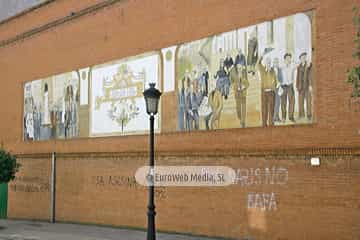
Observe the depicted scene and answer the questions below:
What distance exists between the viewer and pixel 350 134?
47.1 ft

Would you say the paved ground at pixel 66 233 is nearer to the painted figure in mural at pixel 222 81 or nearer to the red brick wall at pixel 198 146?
the red brick wall at pixel 198 146

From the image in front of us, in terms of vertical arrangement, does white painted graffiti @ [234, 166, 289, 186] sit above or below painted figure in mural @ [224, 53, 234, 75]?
below

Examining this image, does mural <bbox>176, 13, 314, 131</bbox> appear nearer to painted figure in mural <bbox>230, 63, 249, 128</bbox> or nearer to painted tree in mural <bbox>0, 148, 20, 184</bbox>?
painted figure in mural <bbox>230, 63, 249, 128</bbox>

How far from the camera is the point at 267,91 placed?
647 inches

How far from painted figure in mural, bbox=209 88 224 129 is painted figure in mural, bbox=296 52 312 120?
2.86m

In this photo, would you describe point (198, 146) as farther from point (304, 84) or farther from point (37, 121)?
point (37, 121)

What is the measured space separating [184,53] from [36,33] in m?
10.3

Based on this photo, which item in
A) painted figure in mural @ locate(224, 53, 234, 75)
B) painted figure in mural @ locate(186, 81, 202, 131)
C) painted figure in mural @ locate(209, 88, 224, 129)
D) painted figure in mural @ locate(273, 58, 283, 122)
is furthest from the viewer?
painted figure in mural @ locate(186, 81, 202, 131)

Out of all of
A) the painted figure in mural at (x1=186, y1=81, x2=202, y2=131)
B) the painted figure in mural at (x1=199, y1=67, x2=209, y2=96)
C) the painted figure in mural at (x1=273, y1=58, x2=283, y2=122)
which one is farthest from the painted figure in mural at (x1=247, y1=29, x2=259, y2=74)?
the painted figure in mural at (x1=186, y1=81, x2=202, y2=131)

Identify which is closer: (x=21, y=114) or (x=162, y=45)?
(x=162, y=45)

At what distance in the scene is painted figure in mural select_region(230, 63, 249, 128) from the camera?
17.1 metres

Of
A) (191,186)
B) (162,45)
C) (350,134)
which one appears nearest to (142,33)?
(162,45)

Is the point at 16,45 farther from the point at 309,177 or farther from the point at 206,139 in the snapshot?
the point at 309,177

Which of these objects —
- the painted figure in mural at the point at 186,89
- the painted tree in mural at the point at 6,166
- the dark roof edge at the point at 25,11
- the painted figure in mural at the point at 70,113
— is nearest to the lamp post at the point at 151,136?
the painted figure in mural at the point at 186,89
